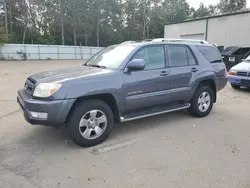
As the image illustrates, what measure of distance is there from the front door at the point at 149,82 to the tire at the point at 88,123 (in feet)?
1.51

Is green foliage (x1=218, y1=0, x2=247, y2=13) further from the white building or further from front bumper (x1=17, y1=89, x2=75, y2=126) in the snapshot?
front bumper (x1=17, y1=89, x2=75, y2=126)

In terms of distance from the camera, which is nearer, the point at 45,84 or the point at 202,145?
the point at 45,84

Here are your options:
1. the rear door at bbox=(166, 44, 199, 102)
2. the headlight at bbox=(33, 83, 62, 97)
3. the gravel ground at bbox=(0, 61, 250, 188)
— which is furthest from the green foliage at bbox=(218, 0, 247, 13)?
the headlight at bbox=(33, 83, 62, 97)

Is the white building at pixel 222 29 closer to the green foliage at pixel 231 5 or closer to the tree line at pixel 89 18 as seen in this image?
the tree line at pixel 89 18

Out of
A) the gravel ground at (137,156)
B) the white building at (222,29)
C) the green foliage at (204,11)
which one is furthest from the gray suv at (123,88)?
the green foliage at (204,11)

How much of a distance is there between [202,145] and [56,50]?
27.6 metres

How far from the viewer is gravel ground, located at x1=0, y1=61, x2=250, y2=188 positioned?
8.99ft

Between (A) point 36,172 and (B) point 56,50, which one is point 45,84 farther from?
(B) point 56,50

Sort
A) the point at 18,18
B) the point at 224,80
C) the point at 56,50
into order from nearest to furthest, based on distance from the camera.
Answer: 1. the point at 224,80
2. the point at 56,50
3. the point at 18,18

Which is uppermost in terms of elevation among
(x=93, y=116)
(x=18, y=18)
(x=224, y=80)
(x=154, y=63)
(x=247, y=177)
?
(x=18, y=18)

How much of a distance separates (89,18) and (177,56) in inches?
1328

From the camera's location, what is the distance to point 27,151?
3.48 meters

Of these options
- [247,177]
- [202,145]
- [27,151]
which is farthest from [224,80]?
[27,151]

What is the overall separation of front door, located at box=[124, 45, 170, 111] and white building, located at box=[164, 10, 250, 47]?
56.1 ft
